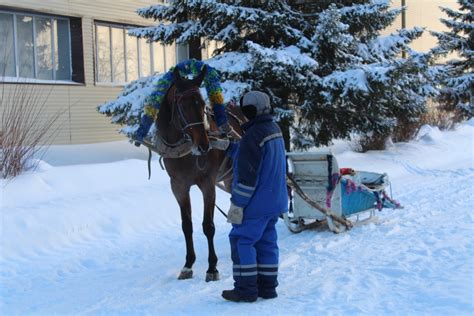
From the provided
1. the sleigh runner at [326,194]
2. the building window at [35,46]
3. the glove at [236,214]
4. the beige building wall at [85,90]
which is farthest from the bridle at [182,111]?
the beige building wall at [85,90]

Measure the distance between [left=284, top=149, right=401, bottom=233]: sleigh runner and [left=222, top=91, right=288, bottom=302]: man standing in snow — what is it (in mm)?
2304

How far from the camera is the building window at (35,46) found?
1593cm

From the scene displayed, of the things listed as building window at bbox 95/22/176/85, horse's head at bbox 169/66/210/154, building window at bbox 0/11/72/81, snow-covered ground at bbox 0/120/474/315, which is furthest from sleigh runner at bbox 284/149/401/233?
building window at bbox 95/22/176/85

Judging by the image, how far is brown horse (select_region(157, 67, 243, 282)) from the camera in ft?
17.7

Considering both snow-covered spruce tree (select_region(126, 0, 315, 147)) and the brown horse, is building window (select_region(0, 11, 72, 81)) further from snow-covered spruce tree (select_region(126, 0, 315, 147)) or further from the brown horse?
the brown horse

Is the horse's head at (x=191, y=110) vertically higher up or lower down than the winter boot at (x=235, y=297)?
higher up

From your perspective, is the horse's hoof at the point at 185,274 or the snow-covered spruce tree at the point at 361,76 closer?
the horse's hoof at the point at 185,274

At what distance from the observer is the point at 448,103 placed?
82.3ft

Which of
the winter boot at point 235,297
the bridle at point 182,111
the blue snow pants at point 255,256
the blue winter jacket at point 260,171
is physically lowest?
the winter boot at point 235,297

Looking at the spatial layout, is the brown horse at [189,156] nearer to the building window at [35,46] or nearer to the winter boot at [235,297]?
the winter boot at [235,297]

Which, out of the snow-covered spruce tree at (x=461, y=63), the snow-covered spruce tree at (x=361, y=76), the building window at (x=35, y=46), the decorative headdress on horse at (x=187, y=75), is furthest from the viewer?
the snow-covered spruce tree at (x=461, y=63)

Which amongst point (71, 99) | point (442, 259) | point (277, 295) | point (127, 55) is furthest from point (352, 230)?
point (127, 55)

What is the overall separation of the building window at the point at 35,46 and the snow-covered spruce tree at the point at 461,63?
16.7 meters

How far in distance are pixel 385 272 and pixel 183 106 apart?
8.66 ft
